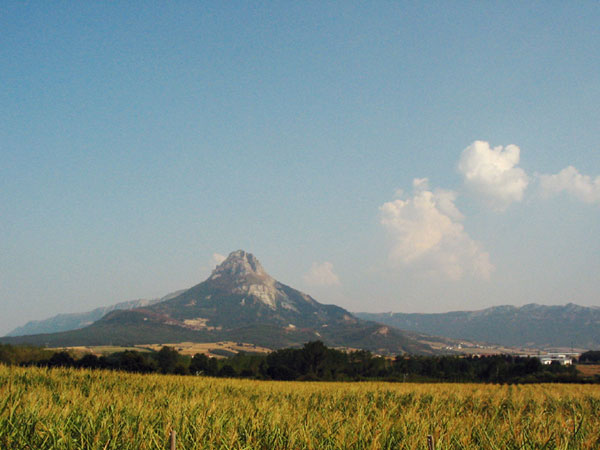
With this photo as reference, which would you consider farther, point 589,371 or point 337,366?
point 589,371

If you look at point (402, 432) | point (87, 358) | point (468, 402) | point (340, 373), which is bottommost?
point (340, 373)

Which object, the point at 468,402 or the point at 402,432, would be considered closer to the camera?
the point at 402,432

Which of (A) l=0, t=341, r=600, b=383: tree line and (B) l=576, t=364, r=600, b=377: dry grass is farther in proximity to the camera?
(B) l=576, t=364, r=600, b=377: dry grass

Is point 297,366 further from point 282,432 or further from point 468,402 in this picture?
point 282,432

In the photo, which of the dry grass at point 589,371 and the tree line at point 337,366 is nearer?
the tree line at point 337,366

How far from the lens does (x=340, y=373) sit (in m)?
128

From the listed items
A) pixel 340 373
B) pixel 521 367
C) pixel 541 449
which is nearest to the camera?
Result: pixel 541 449

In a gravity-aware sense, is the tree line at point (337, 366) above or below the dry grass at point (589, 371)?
above

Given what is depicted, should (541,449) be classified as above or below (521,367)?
above

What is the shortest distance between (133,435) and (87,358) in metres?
87.6

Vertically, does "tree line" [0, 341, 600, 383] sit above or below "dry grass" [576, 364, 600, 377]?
above

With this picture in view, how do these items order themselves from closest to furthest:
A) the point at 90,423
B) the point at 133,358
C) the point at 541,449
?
1. the point at 541,449
2. the point at 90,423
3. the point at 133,358

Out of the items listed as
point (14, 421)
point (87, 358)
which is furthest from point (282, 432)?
point (87, 358)

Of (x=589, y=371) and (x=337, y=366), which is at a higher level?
(x=337, y=366)
